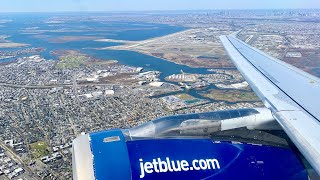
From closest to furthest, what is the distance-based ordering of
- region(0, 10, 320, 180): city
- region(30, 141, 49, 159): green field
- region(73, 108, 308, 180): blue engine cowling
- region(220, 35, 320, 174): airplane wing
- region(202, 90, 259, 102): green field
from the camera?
1. region(73, 108, 308, 180): blue engine cowling
2. region(220, 35, 320, 174): airplane wing
3. region(30, 141, 49, 159): green field
4. region(0, 10, 320, 180): city
5. region(202, 90, 259, 102): green field

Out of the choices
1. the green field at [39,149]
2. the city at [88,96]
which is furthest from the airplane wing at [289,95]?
the green field at [39,149]

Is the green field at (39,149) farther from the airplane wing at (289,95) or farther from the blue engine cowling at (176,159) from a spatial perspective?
the blue engine cowling at (176,159)

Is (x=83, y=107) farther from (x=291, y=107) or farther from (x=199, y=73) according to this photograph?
(x=291, y=107)

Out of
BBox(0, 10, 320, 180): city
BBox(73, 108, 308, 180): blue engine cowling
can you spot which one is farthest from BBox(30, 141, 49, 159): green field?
BBox(73, 108, 308, 180): blue engine cowling

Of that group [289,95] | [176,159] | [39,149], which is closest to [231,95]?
[39,149]

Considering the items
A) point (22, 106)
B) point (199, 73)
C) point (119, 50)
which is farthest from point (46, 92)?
point (119, 50)

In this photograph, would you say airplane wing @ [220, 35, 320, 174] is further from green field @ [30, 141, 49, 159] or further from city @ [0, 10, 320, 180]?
green field @ [30, 141, 49, 159]
